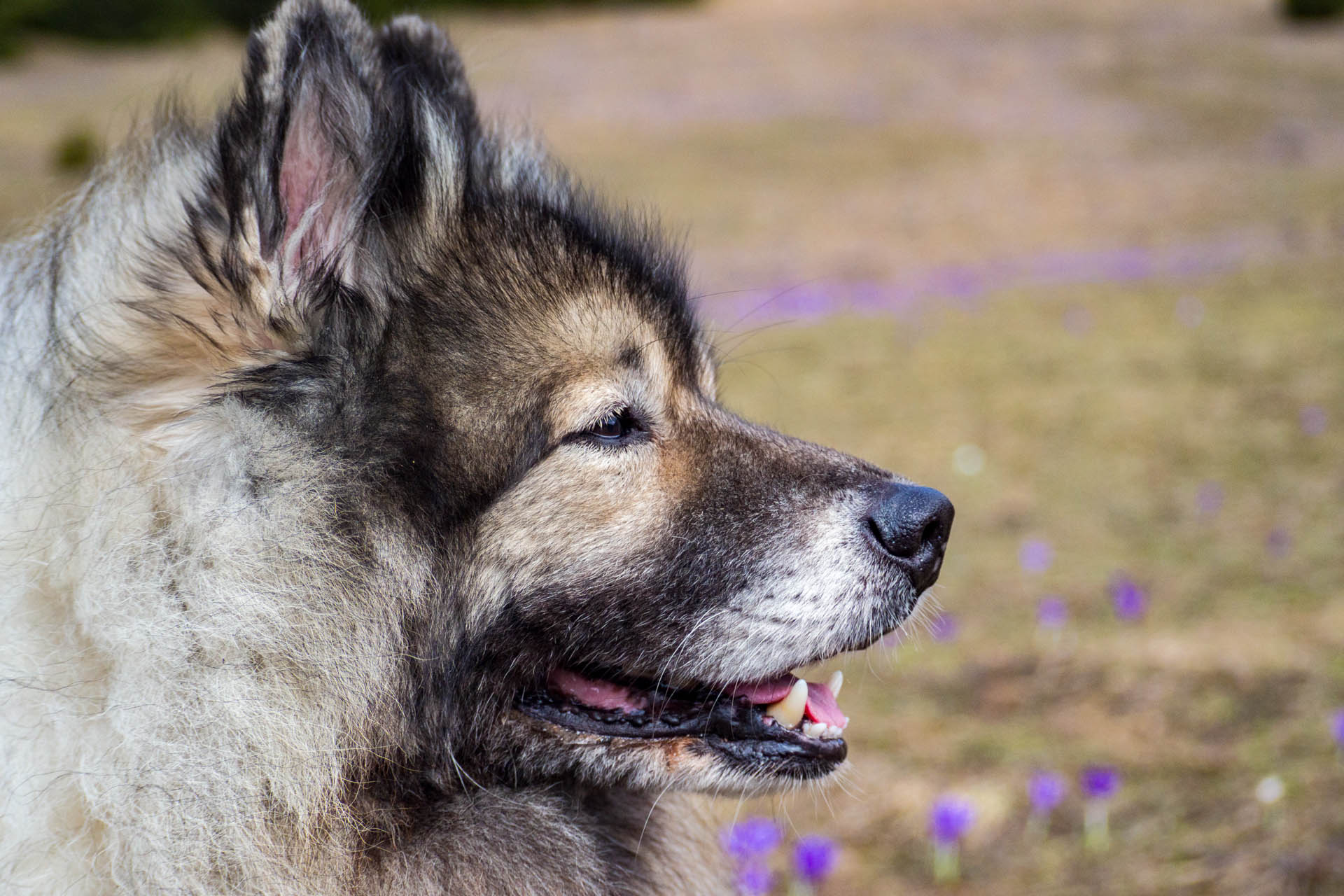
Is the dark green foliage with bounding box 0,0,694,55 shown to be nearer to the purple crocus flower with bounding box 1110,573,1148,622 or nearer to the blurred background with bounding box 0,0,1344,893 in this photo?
the blurred background with bounding box 0,0,1344,893

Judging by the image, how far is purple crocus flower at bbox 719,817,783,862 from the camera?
2997 millimetres

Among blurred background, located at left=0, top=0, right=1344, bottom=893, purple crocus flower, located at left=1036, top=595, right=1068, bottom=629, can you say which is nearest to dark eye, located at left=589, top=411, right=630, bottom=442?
blurred background, located at left=0, top=0, right=1344, bottom=893

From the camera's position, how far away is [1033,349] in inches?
338

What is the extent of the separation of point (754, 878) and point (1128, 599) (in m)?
1.74

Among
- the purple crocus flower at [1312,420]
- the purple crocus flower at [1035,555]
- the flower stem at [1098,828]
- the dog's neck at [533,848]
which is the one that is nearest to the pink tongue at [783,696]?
the dog's neck at [533,848]

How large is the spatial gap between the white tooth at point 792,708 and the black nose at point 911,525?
12.8 inches

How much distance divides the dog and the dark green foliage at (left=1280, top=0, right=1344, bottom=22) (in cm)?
2412

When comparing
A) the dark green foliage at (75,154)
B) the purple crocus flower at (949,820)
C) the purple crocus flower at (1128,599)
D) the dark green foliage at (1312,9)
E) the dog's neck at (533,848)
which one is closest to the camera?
the dog's neck at (533,848)

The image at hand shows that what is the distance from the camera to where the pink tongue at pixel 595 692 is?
2275mm

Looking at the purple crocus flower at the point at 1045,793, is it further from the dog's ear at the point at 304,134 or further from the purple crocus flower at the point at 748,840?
the dog's ear at the point at 304,134

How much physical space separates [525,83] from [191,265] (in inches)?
756

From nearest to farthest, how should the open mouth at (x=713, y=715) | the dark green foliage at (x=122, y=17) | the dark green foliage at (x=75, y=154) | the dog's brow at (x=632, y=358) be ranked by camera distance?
the open mouth at (x=713, y=715) < the dog's brow at (x=632, y=358) < the dark green foliage at (x=75, y=154) < the dark green foliage at (x=122, y=17)

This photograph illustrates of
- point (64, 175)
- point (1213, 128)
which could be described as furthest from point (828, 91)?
point (64, 175)

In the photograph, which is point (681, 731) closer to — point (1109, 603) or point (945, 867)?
point (945, 867)
